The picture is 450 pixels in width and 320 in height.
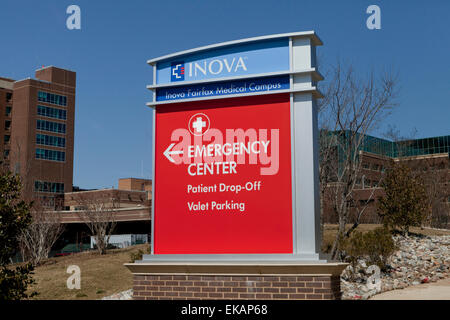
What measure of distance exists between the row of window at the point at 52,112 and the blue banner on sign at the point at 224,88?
77117 mm

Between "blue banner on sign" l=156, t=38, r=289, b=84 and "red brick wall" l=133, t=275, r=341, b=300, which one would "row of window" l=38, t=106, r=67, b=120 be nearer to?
"blue banner on sign" l=156, t=38, r=289, b=84

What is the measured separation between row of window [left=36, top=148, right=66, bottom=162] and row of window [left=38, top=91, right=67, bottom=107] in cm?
787

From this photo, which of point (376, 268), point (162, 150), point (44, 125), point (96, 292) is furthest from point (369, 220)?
point (44, 125)

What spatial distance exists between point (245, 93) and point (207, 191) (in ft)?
6.30

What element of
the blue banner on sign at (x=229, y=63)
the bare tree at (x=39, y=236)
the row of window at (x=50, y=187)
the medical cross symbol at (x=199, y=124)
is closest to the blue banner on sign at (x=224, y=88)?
the blue banner on sign at (x=229, y=63)

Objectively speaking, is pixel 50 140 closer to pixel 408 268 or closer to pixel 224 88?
pixel 408 268

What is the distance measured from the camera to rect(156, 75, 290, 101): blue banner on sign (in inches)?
372

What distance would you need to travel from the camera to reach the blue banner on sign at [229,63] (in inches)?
374

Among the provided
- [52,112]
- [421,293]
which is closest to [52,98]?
[52,112]

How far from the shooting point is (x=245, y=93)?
9594 millimetres

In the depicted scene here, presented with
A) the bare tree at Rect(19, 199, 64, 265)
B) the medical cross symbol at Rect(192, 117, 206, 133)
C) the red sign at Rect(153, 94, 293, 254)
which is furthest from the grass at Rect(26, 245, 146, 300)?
the medical cross symbol at Rect(192, 117, 206, 133)

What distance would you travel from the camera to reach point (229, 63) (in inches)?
388

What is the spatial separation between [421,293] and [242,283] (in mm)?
11986

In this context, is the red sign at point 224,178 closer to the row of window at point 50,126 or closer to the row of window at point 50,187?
the row of window at point 50,187
